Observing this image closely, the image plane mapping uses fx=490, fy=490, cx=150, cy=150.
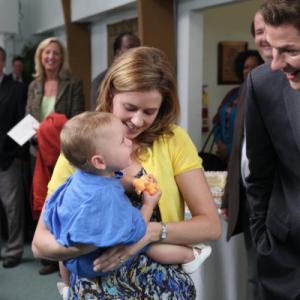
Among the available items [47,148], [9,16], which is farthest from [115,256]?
[9,16]

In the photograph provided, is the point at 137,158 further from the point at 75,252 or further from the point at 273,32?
the point at 273,32

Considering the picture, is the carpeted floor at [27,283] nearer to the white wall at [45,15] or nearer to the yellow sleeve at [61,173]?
the yellow sleeve at [61,173]

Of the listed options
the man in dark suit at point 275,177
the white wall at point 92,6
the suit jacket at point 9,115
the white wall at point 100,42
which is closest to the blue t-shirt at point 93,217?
the man in dark suit at point 275,177

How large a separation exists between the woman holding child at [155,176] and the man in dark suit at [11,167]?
2.45 meters

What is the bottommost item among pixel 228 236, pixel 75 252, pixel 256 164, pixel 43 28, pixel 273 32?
pixel 228 236

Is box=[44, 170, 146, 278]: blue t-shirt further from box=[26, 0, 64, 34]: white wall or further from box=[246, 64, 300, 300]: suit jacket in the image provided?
box=[26, 0, 64, 34]: white wall

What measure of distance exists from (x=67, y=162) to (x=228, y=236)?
1144mm

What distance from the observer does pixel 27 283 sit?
361cm

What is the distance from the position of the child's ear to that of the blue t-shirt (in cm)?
3

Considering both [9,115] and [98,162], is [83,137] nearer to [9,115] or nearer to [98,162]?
[98,162]

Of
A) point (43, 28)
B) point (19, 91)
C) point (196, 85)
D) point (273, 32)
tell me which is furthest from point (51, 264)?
point (43, 28)

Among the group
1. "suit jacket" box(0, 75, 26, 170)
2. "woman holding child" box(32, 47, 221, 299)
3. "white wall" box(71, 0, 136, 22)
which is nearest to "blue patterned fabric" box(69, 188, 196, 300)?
"woman holding child" box(32, 47, 221, 299)

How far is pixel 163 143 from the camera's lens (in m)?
1.42

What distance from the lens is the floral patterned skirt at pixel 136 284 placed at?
1.31 metres
